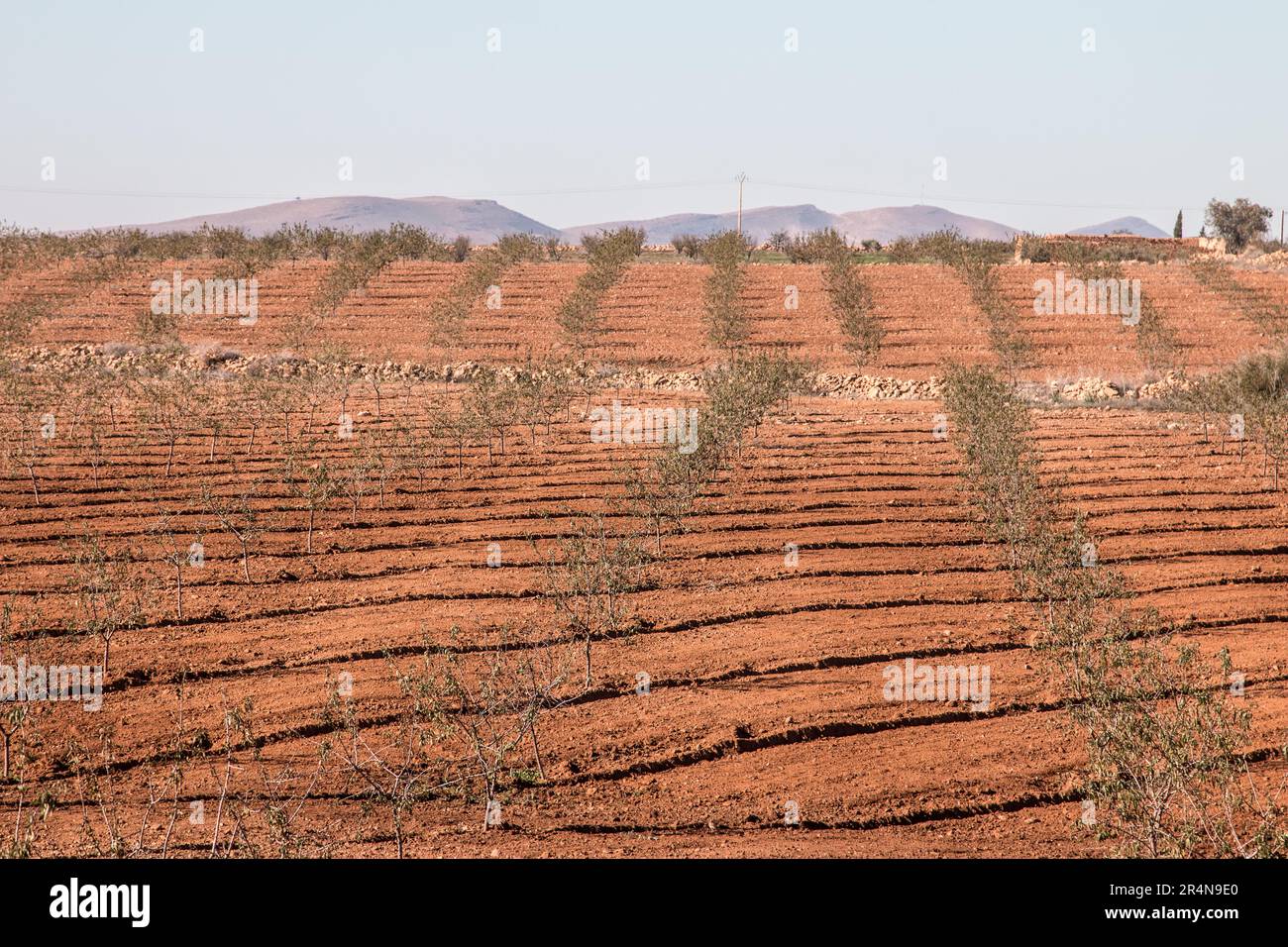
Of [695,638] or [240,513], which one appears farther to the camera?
[240,513]

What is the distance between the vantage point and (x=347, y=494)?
2036cm

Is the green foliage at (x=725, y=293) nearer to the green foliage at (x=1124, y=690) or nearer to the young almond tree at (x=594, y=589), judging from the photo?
the green foliage at (x=1124, y=690)

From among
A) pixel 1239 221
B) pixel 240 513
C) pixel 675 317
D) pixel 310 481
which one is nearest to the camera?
pixel 240 513

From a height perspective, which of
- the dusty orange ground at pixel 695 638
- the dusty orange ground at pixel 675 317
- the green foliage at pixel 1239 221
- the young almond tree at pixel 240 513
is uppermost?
the green foliage at pixel 1239 221

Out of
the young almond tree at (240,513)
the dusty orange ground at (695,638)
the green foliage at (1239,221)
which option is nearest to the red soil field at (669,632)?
the dusty orange ground at (695,638)

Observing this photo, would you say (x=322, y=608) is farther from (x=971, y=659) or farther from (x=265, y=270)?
(x=265, y=270)

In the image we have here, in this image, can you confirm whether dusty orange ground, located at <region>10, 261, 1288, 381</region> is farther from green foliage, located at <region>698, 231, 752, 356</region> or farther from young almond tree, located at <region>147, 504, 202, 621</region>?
young almond tree, located at <region>147, 504, 202, 621</region>

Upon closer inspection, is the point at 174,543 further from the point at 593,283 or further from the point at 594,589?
the point at 593,283

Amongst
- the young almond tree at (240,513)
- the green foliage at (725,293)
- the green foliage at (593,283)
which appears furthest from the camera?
the green foliage at (593,283)

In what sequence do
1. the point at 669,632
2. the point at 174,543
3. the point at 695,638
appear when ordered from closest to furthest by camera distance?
the point at 695,638 < the point at 669,632 < the point at 174,543

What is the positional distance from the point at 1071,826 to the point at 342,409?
75.1 feet

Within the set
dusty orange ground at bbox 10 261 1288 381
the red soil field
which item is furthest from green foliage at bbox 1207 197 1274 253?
the red soil field

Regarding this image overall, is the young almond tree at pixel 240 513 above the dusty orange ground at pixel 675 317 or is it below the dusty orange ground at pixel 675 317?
below

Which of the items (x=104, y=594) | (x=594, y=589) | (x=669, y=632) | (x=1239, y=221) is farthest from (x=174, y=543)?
(x=1239, y=221)
